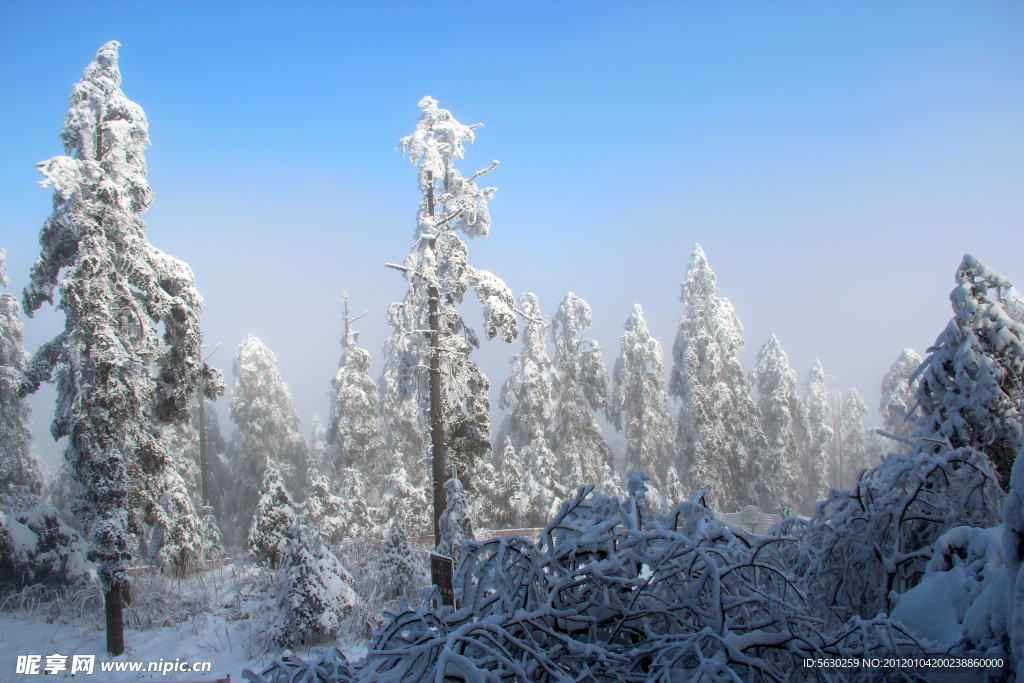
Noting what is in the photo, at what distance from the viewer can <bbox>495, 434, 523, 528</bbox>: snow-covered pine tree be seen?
973 inches

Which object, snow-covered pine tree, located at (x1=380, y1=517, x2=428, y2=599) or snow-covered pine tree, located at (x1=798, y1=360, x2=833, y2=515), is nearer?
snow-covered pine tree, located at (x1=380, y1=517, x2=428, y2=599)

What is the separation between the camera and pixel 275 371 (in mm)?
30062

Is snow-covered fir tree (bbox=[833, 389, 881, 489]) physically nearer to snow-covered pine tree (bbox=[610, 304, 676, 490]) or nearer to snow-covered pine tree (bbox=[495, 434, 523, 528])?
snow-covered pine tree (bbox=[610, 304, 676, 490])

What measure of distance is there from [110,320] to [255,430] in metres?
19.7

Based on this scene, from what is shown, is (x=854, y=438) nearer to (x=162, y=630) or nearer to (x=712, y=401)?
(x=712, y=401)

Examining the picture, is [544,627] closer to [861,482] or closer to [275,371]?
[861,482]

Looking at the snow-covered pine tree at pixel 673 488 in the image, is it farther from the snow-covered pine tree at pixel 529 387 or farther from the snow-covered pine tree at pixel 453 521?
the snow-covered pine tree at pixel 453 521

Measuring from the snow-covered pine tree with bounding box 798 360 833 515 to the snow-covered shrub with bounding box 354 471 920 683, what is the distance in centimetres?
3303

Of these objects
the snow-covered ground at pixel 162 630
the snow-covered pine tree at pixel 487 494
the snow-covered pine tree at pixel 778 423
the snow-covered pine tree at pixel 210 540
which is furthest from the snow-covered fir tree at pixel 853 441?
the snow-covered ground at pixel 162 630

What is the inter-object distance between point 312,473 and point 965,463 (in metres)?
19.7

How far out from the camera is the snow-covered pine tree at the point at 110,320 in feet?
32.5

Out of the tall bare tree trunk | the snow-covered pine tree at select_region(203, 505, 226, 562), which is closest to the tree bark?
the tall bare tree trunk

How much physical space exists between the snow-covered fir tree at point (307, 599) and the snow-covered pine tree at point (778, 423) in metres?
21.0

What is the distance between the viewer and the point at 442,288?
13070 mm
